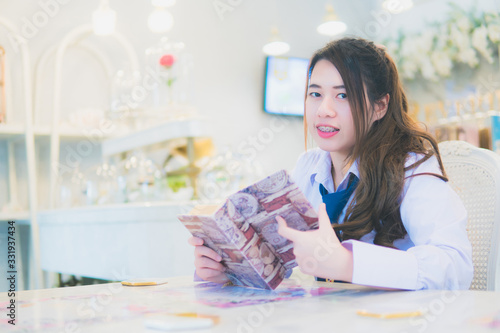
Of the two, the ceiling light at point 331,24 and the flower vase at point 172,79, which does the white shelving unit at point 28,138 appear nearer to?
the flower vase at point 172,79

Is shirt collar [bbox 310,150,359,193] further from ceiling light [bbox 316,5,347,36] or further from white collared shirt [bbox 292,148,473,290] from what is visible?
ceiling light [bbox 316,5,347,36]

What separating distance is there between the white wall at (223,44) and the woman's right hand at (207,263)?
2.37 metres

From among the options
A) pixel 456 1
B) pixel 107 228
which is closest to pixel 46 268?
pixel 107 228

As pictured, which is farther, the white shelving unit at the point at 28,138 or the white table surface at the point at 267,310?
the white shelving unit at the point at 28,138

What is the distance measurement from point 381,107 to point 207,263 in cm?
58

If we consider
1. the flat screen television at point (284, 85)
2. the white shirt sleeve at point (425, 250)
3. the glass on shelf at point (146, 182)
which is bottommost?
the white shirt sleeve at point (425, 250)

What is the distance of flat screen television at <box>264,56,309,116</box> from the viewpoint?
4273mm

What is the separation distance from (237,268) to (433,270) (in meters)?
0.35

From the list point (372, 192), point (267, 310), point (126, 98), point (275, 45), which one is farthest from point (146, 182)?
point (275, 45)

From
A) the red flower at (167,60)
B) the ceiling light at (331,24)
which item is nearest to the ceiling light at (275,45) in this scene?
the ceiling light at (331,24)

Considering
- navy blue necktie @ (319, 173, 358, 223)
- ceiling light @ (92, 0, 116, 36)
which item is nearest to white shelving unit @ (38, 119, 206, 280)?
ceiling light @ (92, 0, 116, 36)

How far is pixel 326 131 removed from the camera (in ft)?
3.89

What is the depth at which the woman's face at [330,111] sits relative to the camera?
116cm

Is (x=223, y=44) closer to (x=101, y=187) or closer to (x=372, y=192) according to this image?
(x=101, y=187)
